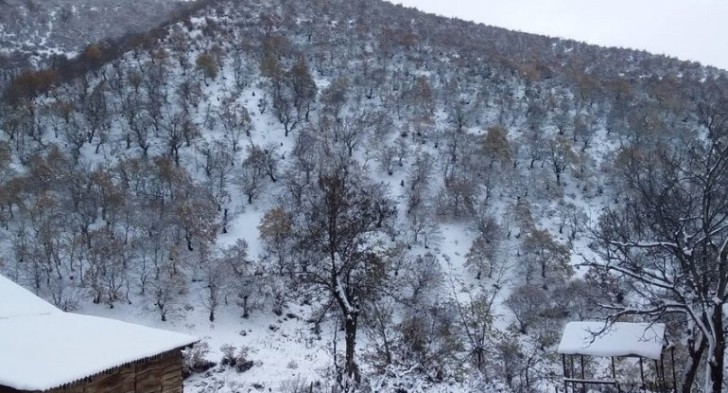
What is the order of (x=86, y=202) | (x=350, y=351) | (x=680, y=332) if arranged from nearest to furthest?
(x=350, y=351) → (x=680, y=332) → (x=86, y=202)

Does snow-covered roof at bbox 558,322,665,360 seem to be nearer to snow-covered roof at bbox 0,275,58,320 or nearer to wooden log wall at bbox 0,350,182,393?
wooden log wall at bbox 0,350,182,393

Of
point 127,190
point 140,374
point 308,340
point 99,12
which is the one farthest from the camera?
point 99,12

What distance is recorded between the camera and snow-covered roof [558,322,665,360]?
14.2 meters

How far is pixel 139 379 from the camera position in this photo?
9125 millimetres

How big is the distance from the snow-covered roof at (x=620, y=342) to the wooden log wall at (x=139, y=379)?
33.0ft

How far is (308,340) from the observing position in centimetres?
2950

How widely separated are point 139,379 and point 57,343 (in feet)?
4.70

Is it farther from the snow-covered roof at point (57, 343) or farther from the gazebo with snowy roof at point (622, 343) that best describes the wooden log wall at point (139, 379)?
the gazebo with snowy roof at point (622, 343)

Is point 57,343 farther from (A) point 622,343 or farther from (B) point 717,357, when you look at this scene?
(A) point 622,343

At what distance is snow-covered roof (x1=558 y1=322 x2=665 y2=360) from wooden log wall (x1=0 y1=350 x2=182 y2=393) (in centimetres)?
1004

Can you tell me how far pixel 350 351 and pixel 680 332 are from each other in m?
17.1

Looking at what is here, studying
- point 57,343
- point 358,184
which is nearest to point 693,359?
point 57,343

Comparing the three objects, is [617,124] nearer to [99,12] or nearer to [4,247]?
[4,247]

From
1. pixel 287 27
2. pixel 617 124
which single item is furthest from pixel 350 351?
pixel 287 27
